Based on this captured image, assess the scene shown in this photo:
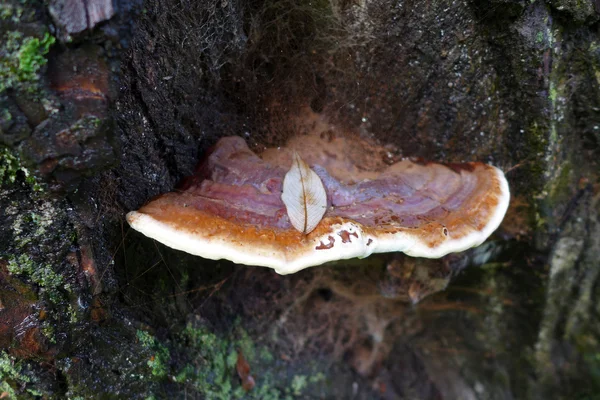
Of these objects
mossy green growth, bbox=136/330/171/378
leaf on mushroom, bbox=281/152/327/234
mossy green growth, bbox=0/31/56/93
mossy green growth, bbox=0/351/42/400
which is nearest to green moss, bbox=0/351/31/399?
mossy green growth, bbox=0/351/42/400

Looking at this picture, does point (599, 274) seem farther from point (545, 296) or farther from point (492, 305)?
point (492, 305)

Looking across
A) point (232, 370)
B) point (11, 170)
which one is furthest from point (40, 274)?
point (232, 370)

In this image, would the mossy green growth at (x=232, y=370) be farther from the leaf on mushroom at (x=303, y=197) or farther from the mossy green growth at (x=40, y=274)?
the leaf on mushroom at (x=303, y=197)

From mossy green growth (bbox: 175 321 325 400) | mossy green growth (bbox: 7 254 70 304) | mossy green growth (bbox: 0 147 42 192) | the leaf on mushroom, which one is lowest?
mossy green growth (bbox: 175 321 325 400)

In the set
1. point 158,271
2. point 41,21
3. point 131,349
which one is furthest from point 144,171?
point 131,349

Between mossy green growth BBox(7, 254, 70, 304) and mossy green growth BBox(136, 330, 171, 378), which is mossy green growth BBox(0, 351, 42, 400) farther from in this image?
mossy green growth BBox(136, 330, 171, 378)

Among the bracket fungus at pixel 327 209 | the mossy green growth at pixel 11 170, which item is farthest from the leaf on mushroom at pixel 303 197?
the mossy green growth at pixel 11 170

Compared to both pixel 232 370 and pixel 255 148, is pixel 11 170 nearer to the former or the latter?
pixel 255 148
